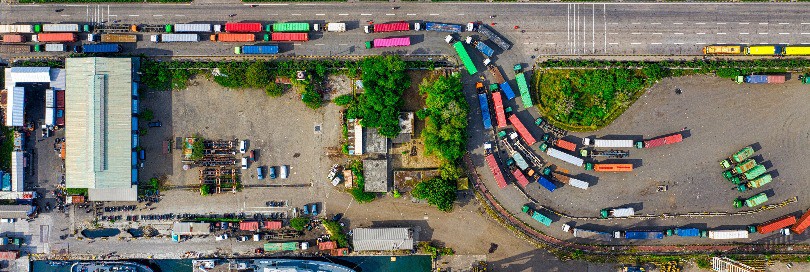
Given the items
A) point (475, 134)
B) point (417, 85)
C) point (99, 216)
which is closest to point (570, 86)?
point (475, 134)

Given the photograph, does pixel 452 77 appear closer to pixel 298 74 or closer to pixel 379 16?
pixel 379 16

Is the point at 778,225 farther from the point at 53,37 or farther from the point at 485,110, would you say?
the point at 53,37

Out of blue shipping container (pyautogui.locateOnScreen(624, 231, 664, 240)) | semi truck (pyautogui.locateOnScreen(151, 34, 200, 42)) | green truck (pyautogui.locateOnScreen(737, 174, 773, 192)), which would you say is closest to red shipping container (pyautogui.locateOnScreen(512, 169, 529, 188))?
blue shipping container (pyautogui.locateOnScreen(624, 231, 664, 240))

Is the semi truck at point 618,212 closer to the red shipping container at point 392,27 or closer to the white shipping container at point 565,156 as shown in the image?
the white shipping container at point 565,156

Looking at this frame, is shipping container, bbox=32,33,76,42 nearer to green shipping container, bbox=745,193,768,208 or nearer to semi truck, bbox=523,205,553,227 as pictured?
semi truck, bbox=523,205,553,227

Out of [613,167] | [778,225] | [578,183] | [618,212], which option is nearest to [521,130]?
[578,183]

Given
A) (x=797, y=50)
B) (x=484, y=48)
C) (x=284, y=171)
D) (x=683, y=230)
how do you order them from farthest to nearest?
(x=284, y=171) < (x=683, y=230) < (x=484, y=48) < (x=797, y=50)
